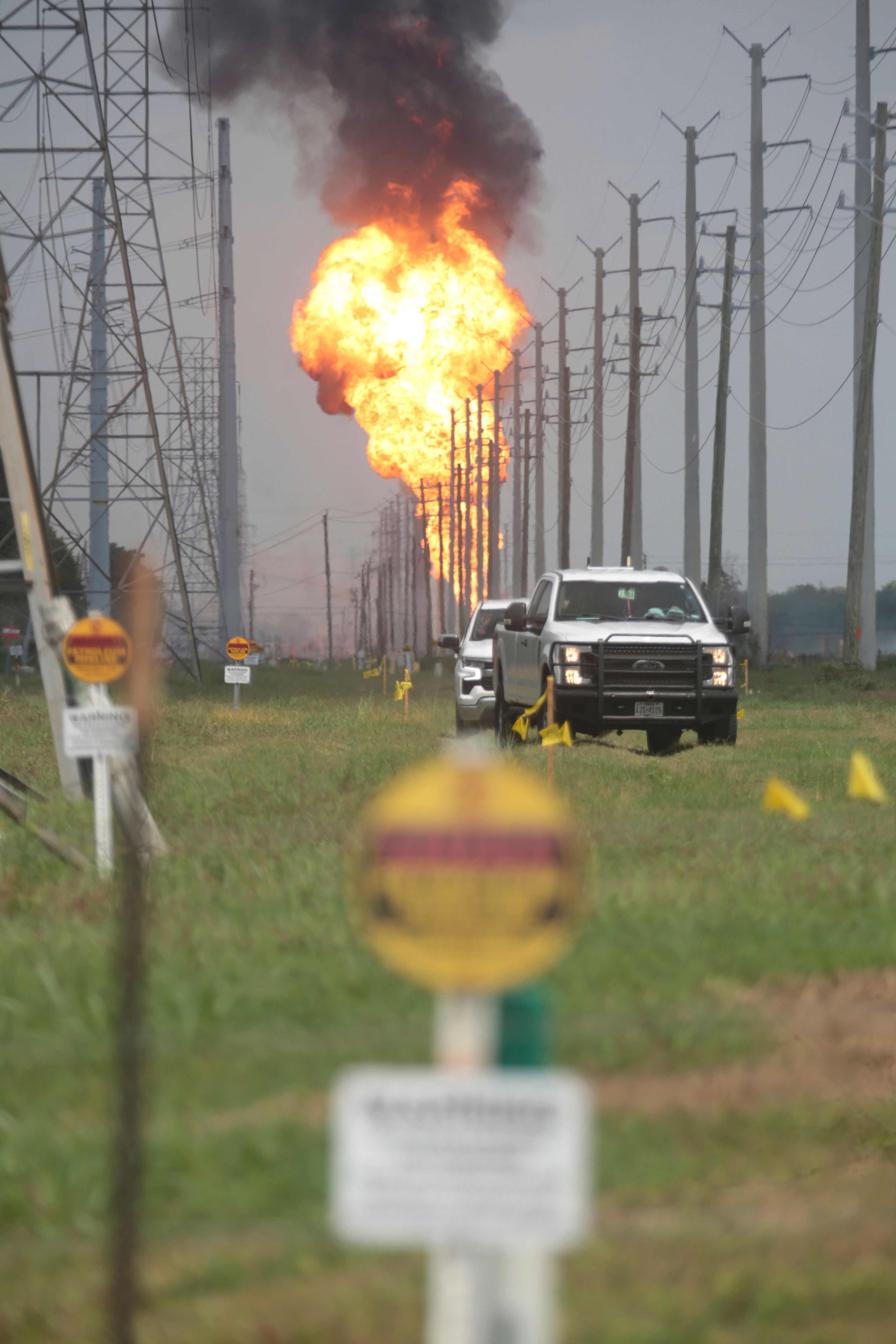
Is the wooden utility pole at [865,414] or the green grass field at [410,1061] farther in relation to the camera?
the wooden utility pole at [865,414]

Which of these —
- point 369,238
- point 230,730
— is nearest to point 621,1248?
point 230,730

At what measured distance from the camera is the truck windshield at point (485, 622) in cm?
2816

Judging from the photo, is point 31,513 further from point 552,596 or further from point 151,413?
point 151,413

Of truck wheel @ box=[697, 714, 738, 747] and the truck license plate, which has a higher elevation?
the truck license plate

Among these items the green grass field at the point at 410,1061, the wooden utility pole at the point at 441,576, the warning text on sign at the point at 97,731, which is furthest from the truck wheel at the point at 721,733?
the wooden utility pole at the point at 441,576

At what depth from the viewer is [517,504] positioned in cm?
7369

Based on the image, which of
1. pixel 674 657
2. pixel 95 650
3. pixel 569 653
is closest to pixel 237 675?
pixel 569 653

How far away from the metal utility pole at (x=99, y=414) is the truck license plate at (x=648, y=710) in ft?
68.9

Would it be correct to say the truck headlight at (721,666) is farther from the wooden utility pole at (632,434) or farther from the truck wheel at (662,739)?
the wooden utility pole at (632,434)

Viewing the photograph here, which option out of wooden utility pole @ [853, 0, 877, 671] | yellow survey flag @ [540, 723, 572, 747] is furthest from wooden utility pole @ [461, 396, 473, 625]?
yellow survey flag @ [540, 723, 572, 747]

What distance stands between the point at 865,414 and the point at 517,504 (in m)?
36.6

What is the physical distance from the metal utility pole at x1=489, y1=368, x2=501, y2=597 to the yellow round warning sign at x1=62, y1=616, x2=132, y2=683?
62252 mm

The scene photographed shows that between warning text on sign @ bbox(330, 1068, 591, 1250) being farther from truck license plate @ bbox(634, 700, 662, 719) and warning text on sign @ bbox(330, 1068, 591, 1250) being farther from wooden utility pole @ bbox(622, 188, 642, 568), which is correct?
wooden utility pole @ bbox(622, 188, 642, 568)

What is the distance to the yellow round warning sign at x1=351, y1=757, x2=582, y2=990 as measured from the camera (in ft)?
7.63
